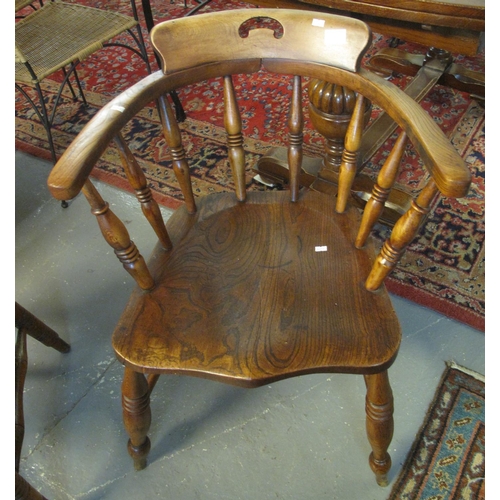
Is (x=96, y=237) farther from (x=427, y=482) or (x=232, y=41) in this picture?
(x=427, y=482)

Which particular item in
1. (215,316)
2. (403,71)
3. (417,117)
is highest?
(417,117)

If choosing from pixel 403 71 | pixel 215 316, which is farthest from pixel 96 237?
pixel 403 71

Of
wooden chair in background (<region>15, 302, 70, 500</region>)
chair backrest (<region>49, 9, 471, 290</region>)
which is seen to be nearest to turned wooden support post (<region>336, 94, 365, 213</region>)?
chair backrest (<region>49, 9, 471, 290</region>)

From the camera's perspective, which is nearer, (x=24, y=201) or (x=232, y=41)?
(x=232, y=41)

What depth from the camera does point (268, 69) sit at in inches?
37.9

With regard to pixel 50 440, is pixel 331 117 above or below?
above

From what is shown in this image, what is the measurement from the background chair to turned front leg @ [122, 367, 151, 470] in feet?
3.95

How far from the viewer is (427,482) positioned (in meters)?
1.08

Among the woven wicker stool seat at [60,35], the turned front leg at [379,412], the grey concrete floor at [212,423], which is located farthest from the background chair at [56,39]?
the turned front leg at [379,412]

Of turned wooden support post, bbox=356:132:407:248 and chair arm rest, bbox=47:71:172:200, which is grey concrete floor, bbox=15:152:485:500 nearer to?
turned wooden support post, bbox=356:132:407:248

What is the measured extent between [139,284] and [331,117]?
2.87ft

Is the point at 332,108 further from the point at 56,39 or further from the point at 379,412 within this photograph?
the point at 56,39

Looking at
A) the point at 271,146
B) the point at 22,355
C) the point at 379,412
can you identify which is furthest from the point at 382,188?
the point at 271,146

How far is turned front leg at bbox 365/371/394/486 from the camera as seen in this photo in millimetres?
926
